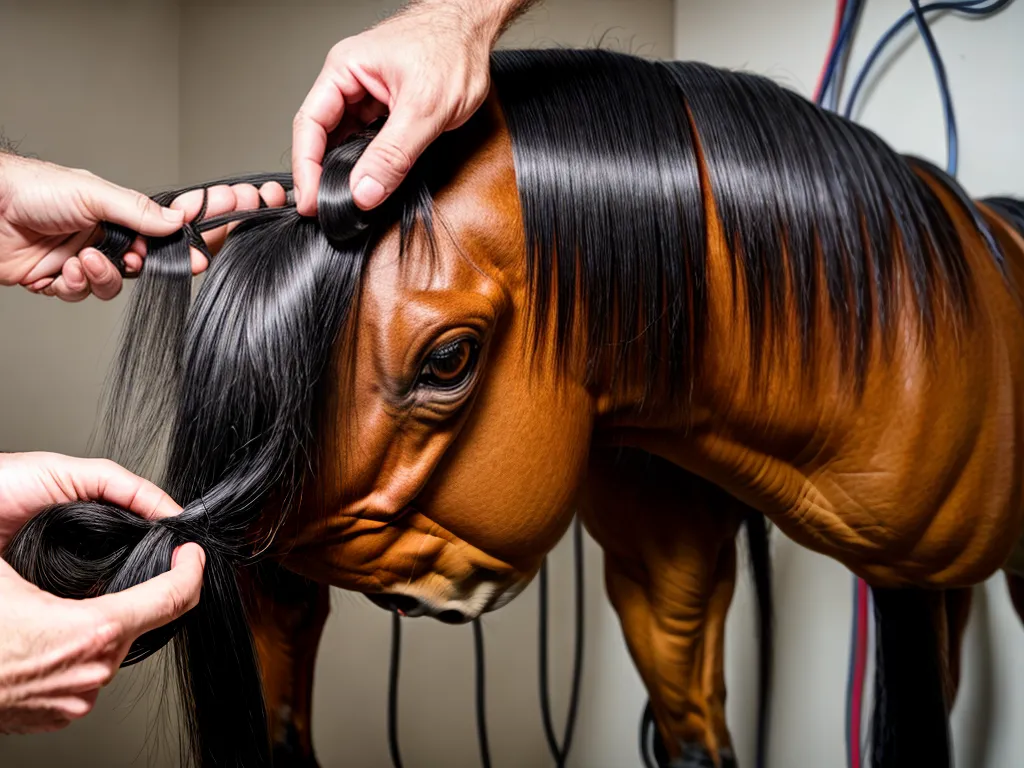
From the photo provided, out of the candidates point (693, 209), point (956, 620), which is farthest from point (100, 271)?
point (956, 620)

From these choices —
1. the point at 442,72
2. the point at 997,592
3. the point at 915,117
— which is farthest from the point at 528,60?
the point at 997,592

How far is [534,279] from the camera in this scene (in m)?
0.53

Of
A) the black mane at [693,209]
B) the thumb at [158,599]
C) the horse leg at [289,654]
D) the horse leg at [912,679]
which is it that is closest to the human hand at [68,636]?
the thumb at [158,599]

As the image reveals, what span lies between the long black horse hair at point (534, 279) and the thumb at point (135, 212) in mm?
12

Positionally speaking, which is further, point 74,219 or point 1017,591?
point 1017,591

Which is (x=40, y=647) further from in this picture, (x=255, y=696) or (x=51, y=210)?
(x=51, y=210)

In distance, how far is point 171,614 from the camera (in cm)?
42

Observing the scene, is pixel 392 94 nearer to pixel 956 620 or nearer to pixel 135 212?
pixel 135 212

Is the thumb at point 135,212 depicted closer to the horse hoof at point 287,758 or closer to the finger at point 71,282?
the finger at point 71,282

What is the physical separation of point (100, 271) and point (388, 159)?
23 centimetres

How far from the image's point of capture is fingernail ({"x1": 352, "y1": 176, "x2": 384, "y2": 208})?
0.47m

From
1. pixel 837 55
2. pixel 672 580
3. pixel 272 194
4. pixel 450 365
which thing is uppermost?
pixel 837 55

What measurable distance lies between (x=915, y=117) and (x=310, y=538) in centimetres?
88

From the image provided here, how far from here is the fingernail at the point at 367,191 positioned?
47 centimetres
